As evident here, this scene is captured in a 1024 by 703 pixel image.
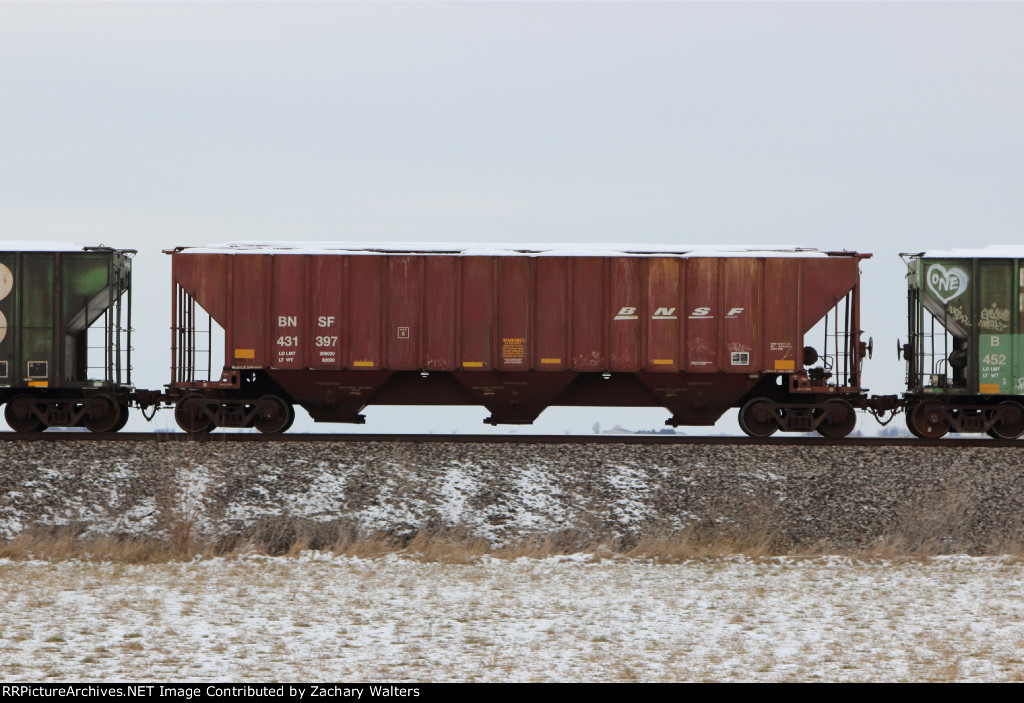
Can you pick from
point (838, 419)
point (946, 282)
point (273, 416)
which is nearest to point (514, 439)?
point (273, 416)

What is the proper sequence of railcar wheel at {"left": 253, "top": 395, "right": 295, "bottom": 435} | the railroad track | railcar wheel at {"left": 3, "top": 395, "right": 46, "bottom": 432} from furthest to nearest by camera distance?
railcar wheel at {"left": 3, "top": 395, "right": 46, "bottom": 432} < railcar wheel at {"left": 253, "top": 395, "right": 295, "bottom": 435} < the railroad track

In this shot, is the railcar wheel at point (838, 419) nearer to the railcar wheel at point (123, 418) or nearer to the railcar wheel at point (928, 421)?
the railcar wheel at point (928, 421)

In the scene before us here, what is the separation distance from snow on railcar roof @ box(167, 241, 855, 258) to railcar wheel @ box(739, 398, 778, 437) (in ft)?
8.03

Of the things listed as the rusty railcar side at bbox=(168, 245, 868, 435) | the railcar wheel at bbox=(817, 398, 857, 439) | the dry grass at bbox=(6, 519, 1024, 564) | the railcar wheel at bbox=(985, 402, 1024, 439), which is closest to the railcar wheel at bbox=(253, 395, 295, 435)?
the rusty railcar side at bbox=(168, 245, 868, 435)

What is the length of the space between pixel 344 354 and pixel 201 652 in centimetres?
871

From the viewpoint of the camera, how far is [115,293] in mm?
17219

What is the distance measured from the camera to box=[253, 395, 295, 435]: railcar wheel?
1636 centimetres

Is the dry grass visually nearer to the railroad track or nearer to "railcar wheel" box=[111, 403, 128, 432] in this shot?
the railroad track

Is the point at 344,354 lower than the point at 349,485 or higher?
higher

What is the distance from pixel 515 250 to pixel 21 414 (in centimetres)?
880

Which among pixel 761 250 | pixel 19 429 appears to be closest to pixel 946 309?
pixel 761 250

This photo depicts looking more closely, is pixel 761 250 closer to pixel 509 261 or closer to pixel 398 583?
pixel 509 261

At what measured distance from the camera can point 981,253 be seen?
17.0 meters

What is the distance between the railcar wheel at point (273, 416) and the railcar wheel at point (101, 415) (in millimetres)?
2532
